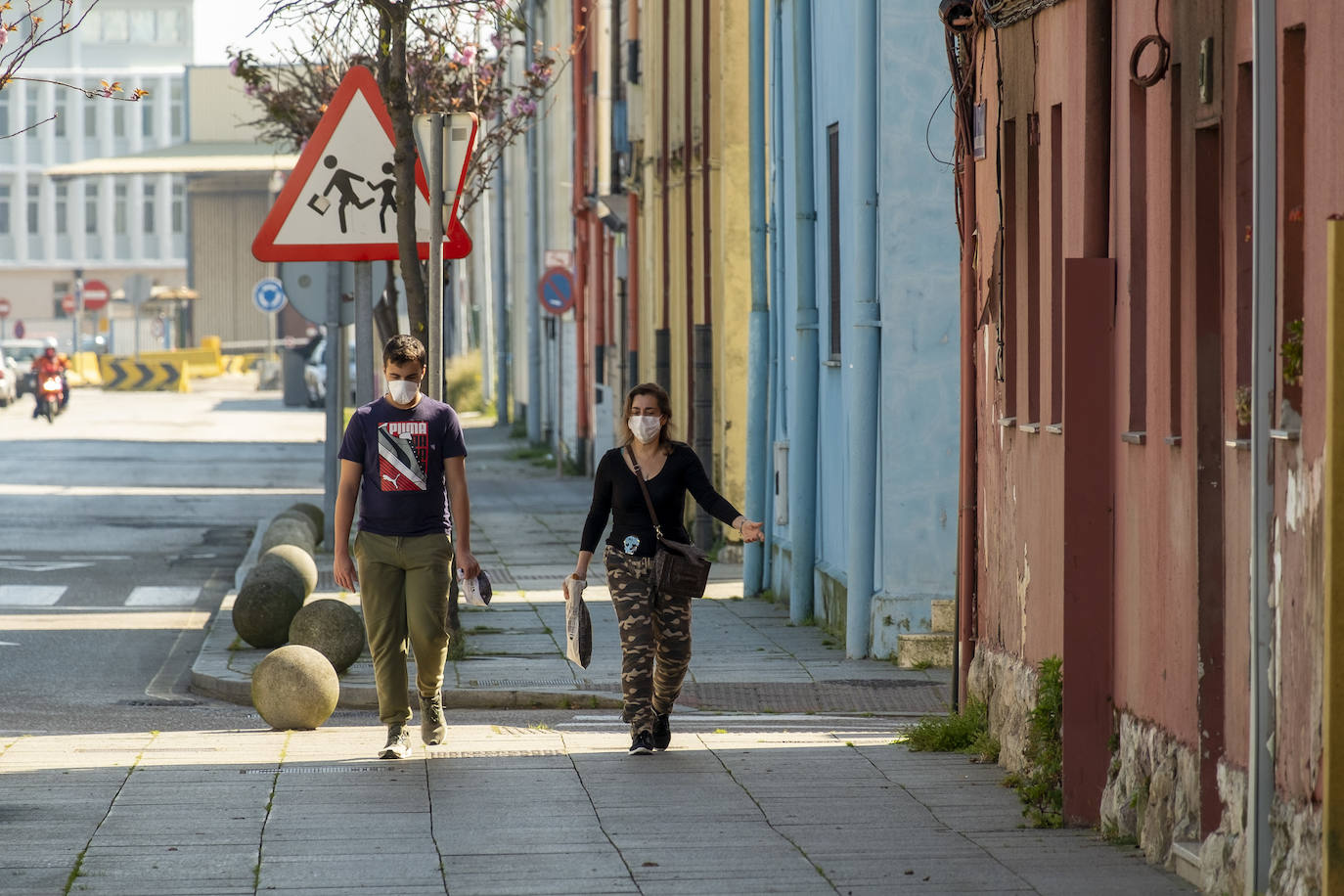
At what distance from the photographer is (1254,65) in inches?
231

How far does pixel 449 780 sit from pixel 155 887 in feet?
6.87

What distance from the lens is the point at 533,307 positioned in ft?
127

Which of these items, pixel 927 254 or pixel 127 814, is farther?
pixel 927 254

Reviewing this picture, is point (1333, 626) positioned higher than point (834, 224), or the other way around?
point (834, 224)

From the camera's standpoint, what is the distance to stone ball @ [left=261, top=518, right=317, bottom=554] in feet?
55.5

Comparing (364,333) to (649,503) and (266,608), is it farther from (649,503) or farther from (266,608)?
(649,503)

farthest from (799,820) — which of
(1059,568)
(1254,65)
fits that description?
(1254,65)

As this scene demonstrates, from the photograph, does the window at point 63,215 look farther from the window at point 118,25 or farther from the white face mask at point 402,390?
the white face mask at point 402,390

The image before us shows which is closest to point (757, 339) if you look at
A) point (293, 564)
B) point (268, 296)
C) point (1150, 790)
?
point (293, 564)

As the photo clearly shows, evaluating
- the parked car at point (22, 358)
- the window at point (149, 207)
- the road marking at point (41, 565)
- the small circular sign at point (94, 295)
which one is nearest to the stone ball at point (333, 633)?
the road marking at point (41, 565)

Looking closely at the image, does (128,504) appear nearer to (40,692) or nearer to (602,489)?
(40,692)

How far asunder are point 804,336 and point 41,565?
790cm

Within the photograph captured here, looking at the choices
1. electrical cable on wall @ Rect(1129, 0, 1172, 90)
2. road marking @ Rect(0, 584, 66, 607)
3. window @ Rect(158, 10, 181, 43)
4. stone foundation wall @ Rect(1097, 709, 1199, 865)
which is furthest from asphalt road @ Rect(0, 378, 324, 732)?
window @ Rect(158, 10, 181, 43)

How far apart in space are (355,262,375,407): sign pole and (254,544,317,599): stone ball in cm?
106
